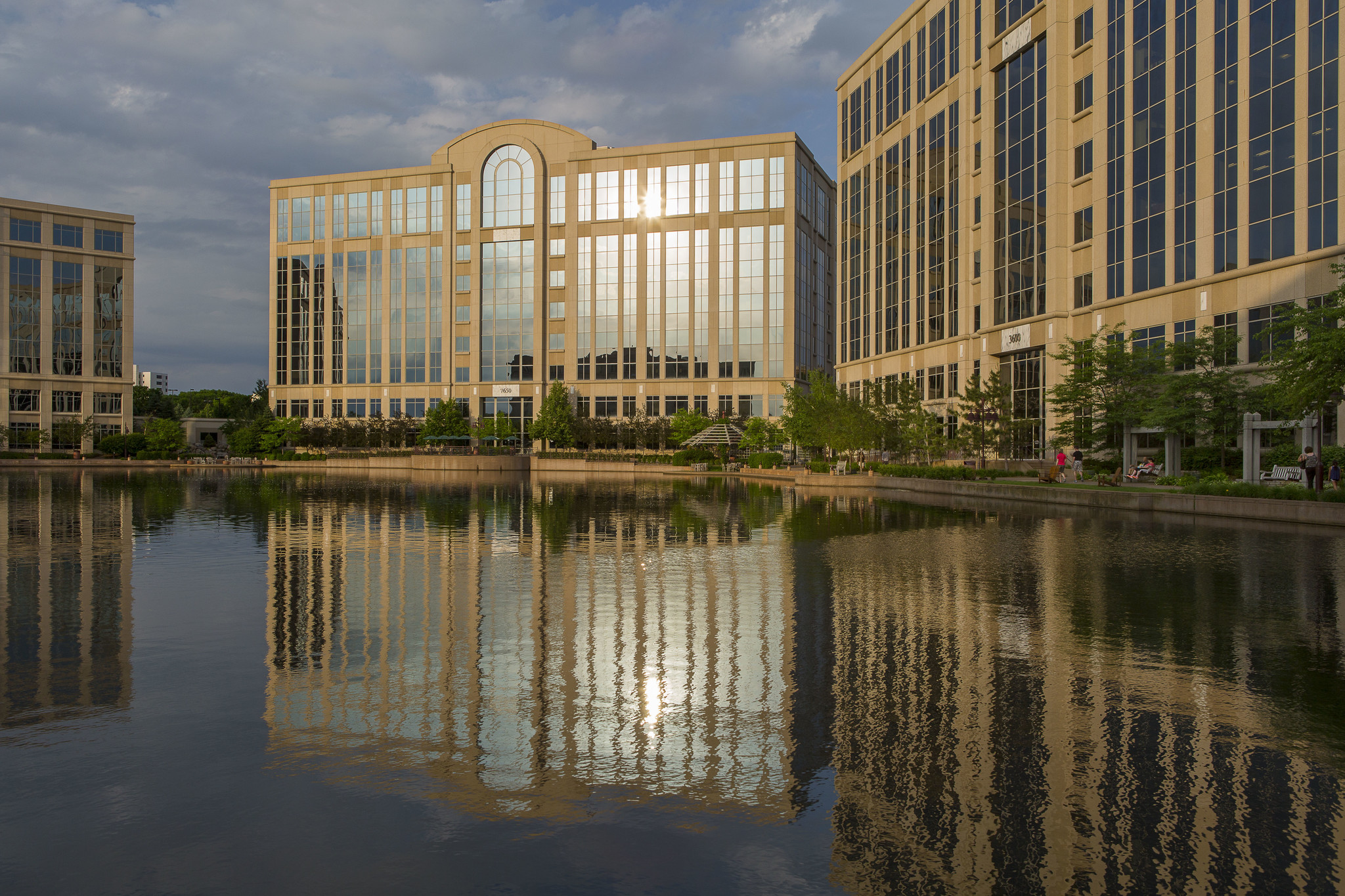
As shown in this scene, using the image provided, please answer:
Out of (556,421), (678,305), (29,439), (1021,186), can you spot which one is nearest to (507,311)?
(556,421)

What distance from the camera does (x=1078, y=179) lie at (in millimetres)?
45812

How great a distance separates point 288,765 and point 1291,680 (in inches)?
337

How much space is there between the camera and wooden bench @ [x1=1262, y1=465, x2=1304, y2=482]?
1151 inches

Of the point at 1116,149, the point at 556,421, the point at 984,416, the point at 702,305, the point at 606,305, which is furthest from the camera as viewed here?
the point at 606,305

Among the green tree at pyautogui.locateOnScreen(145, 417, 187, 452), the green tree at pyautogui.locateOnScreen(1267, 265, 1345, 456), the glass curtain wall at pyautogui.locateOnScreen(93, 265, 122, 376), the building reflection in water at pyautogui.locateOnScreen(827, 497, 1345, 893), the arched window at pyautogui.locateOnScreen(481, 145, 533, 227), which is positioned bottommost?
the building reflection in water at pyautogui.locateOnScreen(827, 497, 1345, 893)

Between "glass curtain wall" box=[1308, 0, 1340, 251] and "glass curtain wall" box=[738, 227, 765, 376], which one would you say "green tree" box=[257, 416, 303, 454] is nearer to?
"glass curtain wall" box=[738, 227, 765, 376]

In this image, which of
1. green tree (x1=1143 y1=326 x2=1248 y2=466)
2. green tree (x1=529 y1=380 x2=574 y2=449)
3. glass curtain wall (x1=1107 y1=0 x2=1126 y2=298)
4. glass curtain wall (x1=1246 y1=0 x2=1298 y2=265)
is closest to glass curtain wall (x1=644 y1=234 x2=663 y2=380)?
green tree (x1=529 y1=380 x2=574 y2=449)

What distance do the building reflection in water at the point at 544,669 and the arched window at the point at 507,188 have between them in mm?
83391

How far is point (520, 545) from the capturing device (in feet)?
58.6

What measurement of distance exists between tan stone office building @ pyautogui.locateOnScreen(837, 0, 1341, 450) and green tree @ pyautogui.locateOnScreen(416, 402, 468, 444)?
4347 centimetres

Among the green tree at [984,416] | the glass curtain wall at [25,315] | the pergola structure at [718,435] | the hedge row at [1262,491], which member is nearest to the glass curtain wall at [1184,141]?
the green tree at [984,416]

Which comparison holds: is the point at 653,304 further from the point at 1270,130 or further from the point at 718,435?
the point at 1270,130

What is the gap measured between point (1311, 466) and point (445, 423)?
79716 millimetres

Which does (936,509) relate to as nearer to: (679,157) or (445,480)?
(445,480)
